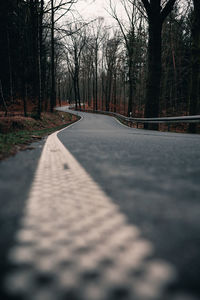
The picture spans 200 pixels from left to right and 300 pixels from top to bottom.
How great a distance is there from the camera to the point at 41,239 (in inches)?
44.8

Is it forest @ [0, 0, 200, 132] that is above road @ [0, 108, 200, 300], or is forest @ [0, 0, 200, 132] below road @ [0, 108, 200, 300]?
above

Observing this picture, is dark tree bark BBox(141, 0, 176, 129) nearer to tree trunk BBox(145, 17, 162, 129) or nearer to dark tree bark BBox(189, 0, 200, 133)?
tree trunk BBox(145, 17, 162, 129)

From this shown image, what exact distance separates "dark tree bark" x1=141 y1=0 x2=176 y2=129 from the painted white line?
466 inches

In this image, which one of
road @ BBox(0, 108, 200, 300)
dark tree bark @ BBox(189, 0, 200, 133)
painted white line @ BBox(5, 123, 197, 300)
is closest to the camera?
painted white line @ BBox(5, 123, 197, 300)

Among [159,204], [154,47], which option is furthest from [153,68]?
[159,204]

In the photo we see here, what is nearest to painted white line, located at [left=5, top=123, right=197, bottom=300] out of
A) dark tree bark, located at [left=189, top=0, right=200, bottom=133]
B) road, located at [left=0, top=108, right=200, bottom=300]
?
road, located at [left=0, top=108, right=200, bottom=300]

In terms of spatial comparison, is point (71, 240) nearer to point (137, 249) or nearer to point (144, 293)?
point (137, 249)

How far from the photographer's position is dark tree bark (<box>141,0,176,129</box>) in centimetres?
1250

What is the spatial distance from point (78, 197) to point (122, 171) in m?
1.07

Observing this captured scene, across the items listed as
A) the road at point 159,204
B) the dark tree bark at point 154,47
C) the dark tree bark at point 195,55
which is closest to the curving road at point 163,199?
the road at point 159,204

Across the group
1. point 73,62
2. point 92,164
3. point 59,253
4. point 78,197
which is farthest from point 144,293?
point 73,62

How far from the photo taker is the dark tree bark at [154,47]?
41.0ft

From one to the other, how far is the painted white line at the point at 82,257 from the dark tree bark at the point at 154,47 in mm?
11836

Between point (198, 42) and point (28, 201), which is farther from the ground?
point (198, 42)
